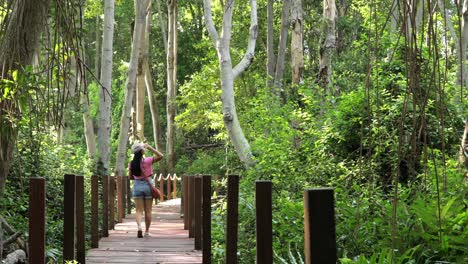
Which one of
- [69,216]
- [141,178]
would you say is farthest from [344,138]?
[69,216]

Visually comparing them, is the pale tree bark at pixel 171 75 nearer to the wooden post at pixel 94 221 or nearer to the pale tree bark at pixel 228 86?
the pale tree bark at pixel 228 86

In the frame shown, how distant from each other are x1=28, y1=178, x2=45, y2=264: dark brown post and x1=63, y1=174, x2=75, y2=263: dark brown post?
1087mm

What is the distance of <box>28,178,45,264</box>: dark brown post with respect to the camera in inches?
228

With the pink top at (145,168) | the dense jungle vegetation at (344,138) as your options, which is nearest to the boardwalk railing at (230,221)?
the dense jungle vegetation at (344,138)

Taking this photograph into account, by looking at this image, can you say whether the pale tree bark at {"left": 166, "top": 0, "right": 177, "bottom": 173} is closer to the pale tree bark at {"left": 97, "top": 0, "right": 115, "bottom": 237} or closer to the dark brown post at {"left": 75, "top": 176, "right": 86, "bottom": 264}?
the pale tree bark at {"left": 97, "top": 0, "right": 115, "bottom": 237}

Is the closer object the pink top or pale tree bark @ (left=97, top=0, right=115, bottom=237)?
the pink top

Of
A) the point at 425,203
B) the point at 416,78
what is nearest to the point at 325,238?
the point at 416,78

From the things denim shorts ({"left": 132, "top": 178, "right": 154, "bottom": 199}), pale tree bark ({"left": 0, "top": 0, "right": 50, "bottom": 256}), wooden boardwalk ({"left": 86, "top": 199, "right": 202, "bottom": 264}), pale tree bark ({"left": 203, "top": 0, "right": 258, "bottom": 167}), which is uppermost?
pale tree bark ({"left": 203, "top": 0, "right": 258, "bottom": 167})

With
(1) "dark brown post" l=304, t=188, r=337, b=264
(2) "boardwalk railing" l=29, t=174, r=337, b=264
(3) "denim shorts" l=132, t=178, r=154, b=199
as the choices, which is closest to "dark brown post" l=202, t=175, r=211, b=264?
(2) "boardwalk railing" l=29, t=174, r=337, b=264

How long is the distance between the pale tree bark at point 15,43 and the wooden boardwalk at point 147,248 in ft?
7.16

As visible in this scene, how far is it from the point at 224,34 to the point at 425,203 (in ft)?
45.8

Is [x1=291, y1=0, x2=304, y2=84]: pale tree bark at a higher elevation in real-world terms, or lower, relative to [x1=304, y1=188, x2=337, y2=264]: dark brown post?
higher

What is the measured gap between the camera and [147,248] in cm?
1035

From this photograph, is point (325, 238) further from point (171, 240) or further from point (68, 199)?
point (171, 240)
